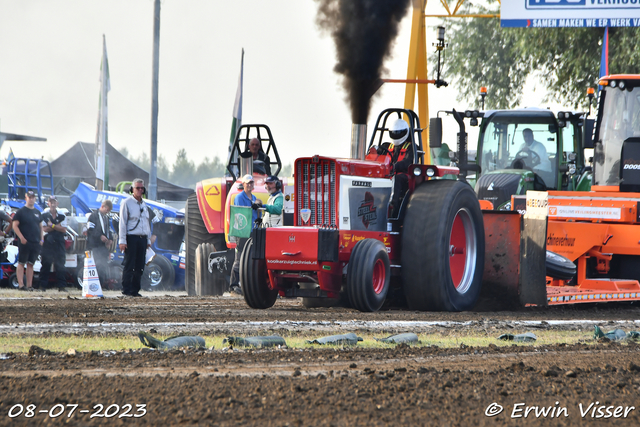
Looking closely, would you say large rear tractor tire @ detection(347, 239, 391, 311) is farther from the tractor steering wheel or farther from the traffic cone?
the tractor steering wheel

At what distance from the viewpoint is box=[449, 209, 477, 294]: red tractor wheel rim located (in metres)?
9.58

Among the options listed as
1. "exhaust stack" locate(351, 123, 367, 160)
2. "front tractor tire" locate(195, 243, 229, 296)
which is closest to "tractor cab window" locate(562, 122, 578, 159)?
"exhaust stack" locate(351, 123, 367, 160)

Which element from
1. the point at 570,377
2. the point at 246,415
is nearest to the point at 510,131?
the point at 570,377

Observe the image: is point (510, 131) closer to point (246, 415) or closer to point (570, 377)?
point (570, 377)

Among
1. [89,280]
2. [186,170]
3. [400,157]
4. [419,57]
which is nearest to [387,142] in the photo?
[400,157]

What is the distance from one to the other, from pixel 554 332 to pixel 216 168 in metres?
76.4

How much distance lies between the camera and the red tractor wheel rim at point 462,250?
9.58 m

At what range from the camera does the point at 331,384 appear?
14.4 ft

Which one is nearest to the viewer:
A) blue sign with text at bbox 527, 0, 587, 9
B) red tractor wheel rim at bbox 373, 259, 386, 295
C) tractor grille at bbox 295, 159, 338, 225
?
red tractor wheel rim at bbox 373, 259, 386, 295

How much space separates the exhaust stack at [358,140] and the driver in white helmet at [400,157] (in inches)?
84.7

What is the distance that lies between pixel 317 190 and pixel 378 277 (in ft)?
3.75

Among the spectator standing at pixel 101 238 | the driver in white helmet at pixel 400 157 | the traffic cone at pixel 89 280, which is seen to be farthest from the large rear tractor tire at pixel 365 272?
the spectator standing at pixel 101 238

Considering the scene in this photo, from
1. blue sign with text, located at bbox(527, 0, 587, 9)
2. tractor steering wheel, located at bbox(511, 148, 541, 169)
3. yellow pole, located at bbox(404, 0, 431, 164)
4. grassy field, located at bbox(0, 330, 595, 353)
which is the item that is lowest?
grassy field, located at bbox(0, 330, 595, 353)

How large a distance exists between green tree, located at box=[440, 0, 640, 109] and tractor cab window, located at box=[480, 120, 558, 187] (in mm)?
11119
